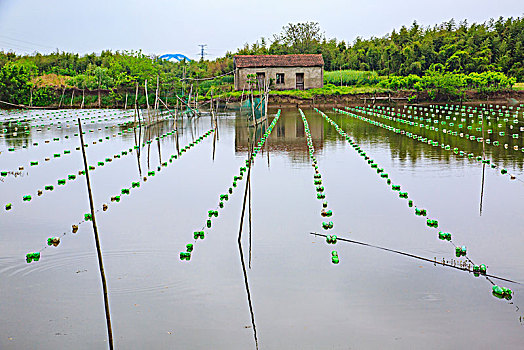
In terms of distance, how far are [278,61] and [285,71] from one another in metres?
0.88

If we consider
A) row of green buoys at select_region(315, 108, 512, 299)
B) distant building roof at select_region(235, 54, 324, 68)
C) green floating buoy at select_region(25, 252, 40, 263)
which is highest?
distant building roof at select_region(235, 54, 324, 68)

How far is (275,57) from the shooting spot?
35344mm

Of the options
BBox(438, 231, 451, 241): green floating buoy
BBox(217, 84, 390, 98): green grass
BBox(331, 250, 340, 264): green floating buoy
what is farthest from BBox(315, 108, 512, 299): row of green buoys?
BBox(217, 84, 390, 98): green grass

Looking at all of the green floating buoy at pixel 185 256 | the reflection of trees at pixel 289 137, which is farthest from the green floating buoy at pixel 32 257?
the reflection of trees at pixel 289 137

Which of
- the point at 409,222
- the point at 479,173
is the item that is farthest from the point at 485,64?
the point at 409,222

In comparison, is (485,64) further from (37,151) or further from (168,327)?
(168,327)


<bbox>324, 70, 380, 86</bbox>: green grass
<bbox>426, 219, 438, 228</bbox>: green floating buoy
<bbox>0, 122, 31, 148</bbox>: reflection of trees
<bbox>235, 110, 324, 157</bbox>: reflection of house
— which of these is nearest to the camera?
<bbox>426, 219, 438, 228</bbox>: green floating buoy

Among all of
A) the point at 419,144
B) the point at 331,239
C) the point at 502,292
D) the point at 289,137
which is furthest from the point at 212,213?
the point at 289,137

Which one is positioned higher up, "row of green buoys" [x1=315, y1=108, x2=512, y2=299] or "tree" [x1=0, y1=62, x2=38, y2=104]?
"tree" [x1=0, y1=62, x2=38, y2=104]

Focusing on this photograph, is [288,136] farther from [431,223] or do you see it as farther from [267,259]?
[267,259]

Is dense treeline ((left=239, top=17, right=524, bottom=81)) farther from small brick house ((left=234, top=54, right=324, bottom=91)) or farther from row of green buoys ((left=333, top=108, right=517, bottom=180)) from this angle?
row of green buoys ((left=333, top=108, right=517, bottom=180))

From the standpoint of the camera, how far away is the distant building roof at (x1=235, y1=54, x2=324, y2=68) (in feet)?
113

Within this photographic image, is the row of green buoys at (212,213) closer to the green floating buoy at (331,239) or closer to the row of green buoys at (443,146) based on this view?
the green floating buoy at (331,239)

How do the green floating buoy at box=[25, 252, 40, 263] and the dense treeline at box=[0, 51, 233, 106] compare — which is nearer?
the green floating buoy at box=[25, 252, 40, 263]
